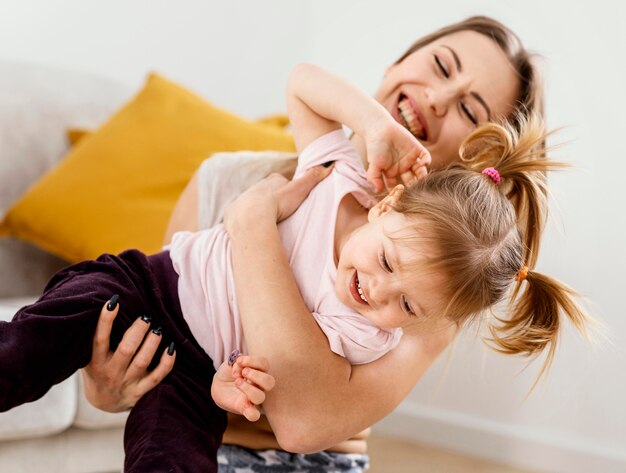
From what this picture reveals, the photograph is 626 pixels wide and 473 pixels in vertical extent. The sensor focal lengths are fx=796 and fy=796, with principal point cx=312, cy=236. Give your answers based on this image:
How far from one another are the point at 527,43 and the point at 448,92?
128 cm

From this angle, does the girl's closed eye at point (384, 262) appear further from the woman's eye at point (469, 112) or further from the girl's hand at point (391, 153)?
the woman's eye at point (469, 112)

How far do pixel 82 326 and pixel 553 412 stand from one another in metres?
2.10

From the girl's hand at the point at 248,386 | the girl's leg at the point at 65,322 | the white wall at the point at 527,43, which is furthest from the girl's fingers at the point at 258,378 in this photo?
the white wall at the point at 527,43

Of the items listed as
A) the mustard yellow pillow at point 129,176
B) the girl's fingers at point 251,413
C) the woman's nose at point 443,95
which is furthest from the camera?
the mustard yellow pillow at point 129,176

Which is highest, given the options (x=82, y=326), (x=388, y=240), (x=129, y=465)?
(x=388, y=240)

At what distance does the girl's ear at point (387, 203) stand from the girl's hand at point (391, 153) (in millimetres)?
23

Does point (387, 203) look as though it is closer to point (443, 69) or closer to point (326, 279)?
point (326, 279)

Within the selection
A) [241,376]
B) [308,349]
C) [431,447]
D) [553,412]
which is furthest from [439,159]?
[431,447]

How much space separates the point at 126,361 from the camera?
1330 millimetres

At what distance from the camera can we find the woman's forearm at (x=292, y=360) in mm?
1266

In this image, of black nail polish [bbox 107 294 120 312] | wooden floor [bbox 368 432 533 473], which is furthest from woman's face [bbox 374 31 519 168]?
wooden floor [bbox 368 432 533 473]

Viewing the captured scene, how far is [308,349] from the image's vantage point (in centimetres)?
127

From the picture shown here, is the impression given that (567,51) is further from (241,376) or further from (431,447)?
(241,376)

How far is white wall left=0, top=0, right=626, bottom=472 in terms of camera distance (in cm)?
269
